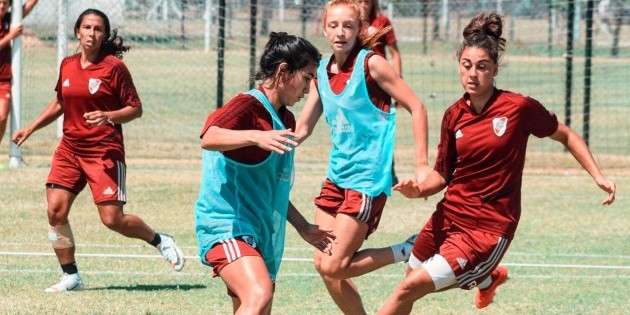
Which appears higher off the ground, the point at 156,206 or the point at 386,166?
the point at 386,166

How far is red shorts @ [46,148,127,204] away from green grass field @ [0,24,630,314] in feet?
2.08

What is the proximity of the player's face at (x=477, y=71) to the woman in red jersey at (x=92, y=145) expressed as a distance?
2.76 metres

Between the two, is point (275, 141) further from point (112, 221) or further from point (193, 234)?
point (193, 234)

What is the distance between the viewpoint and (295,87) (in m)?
5.79

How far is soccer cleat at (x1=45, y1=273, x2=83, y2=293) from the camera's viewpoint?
8.31 meters

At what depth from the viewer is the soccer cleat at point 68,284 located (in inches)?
327

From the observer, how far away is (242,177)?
18.8ft

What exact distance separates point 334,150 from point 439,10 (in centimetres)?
1733

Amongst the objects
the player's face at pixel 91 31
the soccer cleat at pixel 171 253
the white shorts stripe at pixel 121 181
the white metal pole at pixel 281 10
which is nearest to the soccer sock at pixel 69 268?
the white shorts stripe at pixel 121 181

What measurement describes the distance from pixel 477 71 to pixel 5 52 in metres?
9.07

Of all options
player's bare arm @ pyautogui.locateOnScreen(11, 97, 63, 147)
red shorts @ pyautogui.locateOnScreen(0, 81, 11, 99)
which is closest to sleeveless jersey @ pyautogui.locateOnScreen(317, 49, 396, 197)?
player's bare arm @ pyautogui.locateOnScreen(11, 97, 63, 147)

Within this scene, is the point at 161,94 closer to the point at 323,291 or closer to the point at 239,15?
the point at 239,15

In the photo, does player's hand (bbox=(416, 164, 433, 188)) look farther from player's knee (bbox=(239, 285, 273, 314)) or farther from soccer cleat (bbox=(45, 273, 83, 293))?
soccer cleat (bbox=(45, 273, 83, 293))

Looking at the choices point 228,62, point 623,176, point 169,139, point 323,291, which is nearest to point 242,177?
point 323,291
